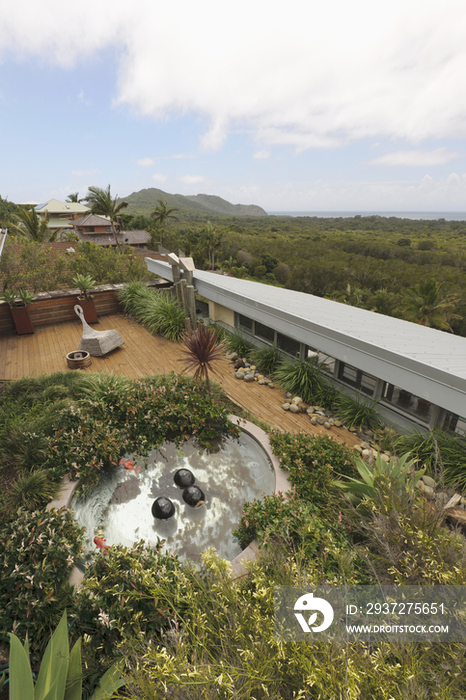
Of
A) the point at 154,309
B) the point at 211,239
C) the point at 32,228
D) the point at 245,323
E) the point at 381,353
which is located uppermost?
the point at 32,228

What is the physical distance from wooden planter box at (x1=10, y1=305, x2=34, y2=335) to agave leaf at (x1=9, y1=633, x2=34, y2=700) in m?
9.34

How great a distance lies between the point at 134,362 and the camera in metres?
8.45

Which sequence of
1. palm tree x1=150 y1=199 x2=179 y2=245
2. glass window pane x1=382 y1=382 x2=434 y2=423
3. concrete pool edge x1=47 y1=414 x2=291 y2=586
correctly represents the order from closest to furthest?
concrete pool edge x1=47 y1=414 x2=291 y2=586 → glass window pane x1=382 y1=382 x2=434 y2=423 → palm tree x1=150 y1=199 x2=179 y2=245

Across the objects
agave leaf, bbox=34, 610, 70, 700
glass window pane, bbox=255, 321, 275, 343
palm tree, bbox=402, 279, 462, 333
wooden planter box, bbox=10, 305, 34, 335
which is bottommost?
palm tree, bbox=402, 279, 462, 333

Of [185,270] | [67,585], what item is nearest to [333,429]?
[67,585]

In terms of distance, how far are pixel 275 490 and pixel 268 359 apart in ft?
13.6

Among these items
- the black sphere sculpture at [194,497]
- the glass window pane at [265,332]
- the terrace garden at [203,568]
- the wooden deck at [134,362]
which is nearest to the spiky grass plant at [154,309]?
the wooden deck at [134,362]

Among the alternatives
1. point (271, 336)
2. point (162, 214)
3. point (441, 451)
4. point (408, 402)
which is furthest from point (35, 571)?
point (162, 214)

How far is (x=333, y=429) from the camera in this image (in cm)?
623

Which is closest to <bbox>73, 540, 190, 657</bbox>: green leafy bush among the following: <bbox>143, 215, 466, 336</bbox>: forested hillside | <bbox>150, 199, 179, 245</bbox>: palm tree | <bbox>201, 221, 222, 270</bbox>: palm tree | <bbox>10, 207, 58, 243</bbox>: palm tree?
<bbox>143, 215, 466, 336</bbox>: forested hillside

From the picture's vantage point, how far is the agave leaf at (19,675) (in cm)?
209

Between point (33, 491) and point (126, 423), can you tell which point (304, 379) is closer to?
point (126, 423)

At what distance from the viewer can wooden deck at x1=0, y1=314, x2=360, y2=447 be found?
6.54 m

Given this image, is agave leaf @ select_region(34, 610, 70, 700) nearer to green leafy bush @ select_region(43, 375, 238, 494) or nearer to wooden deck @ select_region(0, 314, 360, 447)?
green leafy bush @ select_region(43, 375, 238, 494)
